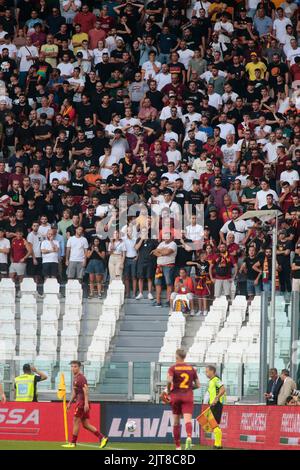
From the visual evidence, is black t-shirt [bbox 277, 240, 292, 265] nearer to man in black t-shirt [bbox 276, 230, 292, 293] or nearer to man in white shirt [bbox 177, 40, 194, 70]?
man in black t-shirt [bbox 276, 230, 292, 293]

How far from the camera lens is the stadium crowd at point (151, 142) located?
31094 mm

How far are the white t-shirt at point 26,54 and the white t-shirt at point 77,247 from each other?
6821 millimetres

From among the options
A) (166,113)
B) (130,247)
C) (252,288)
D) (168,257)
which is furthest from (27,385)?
(166,113)

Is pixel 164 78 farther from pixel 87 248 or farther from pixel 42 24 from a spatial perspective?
pixel 87 248

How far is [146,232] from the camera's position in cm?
3128

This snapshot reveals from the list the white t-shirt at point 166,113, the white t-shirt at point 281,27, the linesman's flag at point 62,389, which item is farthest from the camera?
the white t-shirt at point 281,27

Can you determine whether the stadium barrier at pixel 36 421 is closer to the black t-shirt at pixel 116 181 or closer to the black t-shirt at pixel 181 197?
the black t-shirt at pixel 181 197

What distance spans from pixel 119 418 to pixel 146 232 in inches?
279

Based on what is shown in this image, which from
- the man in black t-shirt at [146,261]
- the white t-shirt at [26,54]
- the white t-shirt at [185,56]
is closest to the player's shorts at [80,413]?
A: the man in black t-shirt at [146,261]

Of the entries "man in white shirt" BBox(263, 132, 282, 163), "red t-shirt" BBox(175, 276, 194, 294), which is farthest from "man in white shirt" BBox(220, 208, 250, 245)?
"man in white shirt" BBox(263, 132, 282, 163)

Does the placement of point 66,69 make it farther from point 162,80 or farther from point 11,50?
point 162,80

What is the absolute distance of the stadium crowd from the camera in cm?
3109

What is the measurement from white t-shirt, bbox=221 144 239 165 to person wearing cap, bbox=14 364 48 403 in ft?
31.1
